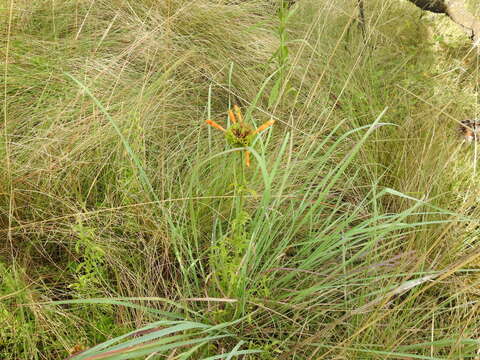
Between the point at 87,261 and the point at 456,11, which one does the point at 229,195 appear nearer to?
the point at 87,261

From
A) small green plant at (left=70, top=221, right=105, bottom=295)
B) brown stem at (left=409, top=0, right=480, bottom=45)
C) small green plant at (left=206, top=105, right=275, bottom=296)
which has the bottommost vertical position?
small green plant at (left=70, top=221, right=105, bottom=295)

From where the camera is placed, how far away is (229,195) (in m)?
1.34

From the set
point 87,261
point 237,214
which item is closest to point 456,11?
point 237,214

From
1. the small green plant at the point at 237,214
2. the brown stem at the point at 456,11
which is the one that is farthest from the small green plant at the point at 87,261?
the brown stem at the point at 456,11

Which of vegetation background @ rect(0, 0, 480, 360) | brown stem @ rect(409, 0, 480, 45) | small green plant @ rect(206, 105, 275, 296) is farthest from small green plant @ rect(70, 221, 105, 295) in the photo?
brown stem @ rect(409, 0, 480, 45)

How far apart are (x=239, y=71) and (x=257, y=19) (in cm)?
47

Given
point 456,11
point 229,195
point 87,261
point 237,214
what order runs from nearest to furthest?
1. point 237,214
2. point 87,261
3. point 229,195
4. point 456,11

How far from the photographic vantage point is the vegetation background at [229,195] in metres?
1.02

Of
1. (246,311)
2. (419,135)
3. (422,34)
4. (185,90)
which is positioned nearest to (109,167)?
(185,90)

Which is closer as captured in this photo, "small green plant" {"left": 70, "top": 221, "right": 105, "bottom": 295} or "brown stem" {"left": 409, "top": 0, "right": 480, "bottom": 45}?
"small green plant" {"left": 70, "top": 221, "right": 105, "bottom": 295}

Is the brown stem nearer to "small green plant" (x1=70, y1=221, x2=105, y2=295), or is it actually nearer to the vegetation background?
the vegetation background

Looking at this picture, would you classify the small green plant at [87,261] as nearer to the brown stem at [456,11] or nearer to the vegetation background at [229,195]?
the vegetation background at [229,195]

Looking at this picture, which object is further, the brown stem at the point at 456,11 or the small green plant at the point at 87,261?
the brown stem at the point at 456,11

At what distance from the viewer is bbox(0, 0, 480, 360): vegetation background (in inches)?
40.3
